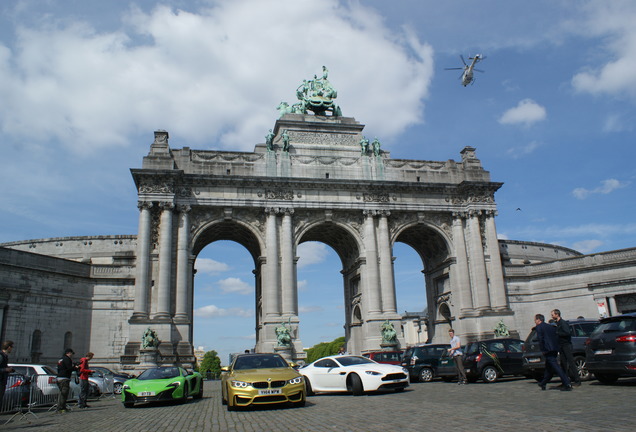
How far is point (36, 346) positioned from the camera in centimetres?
3616

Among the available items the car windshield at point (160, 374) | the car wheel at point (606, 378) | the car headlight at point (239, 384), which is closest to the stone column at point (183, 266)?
the car windshield at point (160, 374)

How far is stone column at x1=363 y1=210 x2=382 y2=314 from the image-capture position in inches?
1537

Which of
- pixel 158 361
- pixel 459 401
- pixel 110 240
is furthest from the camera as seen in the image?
pixel 110 240

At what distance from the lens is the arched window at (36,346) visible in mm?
35888

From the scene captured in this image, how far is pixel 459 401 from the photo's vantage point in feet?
46.7

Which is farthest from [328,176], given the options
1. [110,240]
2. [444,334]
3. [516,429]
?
[516,429]

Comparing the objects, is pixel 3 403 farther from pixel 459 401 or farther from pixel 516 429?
pixel 516 429

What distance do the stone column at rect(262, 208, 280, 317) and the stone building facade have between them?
0.08 metres

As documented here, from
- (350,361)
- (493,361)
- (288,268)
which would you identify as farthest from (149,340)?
(493,361)

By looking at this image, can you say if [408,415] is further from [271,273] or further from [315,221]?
[315,221]

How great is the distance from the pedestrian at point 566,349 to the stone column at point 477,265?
24.6 meters

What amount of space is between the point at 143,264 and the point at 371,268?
52.8 feet

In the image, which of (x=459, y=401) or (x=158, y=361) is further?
(x=158, y=361)

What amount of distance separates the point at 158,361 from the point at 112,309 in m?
8.36
